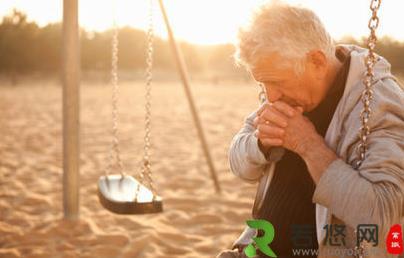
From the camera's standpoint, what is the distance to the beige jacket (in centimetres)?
158

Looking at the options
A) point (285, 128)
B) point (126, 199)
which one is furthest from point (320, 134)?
point (126, 199)

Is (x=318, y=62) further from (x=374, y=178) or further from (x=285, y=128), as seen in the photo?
(x=374, y=178)

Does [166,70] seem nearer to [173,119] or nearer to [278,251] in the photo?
[173,119]

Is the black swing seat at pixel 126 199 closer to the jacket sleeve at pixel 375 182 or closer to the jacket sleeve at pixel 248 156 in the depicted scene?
the jacket sleeve at pixel 248 156

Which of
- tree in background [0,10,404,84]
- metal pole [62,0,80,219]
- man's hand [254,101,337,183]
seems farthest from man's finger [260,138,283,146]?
tree in background [0,10,404,84]

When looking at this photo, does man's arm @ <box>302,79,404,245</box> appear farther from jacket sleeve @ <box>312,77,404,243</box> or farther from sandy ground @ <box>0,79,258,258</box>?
sandy ground @ <box>0,79,258,258</box>

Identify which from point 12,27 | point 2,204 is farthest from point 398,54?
point 2,204

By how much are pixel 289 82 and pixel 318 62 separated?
0.13 meters

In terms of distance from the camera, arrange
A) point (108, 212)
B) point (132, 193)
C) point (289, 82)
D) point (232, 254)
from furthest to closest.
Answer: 1. point (108, 212)
2. point (132, 193)
3. point (232, 254)
4. point (289, 82)

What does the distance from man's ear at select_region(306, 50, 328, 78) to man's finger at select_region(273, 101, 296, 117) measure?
17cm

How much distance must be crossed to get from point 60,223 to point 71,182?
1.43 feet

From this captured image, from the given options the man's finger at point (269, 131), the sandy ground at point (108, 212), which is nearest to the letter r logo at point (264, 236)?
the man's finger at point (269, 131)

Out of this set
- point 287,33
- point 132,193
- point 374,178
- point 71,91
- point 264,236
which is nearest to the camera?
point 374,178

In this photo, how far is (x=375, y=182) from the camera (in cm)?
159
